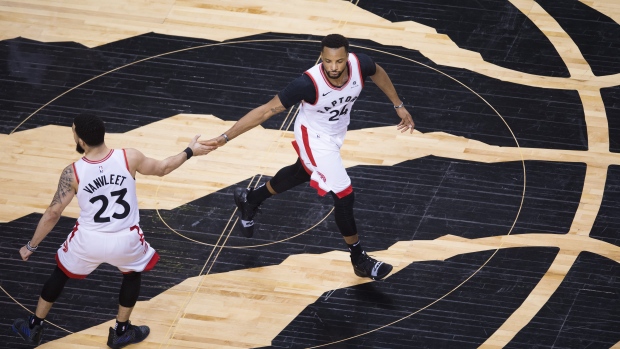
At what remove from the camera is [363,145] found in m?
8.77

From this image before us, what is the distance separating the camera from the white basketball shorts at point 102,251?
21.2ft

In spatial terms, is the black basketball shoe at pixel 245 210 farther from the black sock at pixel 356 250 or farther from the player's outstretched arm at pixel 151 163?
the player's outstretched arm at pixel 151 163

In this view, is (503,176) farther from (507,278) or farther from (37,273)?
(37,273)

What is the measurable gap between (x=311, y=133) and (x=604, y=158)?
288 centimetres

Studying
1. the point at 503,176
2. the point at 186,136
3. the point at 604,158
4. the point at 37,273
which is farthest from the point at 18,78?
the point at 604,158

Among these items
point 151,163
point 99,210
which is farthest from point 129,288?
point 151,163

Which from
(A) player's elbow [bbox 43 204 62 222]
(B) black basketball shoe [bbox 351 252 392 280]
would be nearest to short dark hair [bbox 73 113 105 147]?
(A) player's elbow [bbox 43 204 62 222]

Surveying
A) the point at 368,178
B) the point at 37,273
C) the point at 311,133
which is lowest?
the point at 37,273

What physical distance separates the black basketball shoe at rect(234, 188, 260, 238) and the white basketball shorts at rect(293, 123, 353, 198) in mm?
797

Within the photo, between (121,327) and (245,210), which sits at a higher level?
(245,210)

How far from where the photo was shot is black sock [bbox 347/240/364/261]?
24.4 ft

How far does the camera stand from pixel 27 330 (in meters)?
6.89

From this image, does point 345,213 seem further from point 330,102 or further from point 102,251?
point 102,251

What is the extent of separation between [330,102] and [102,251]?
1.83m
